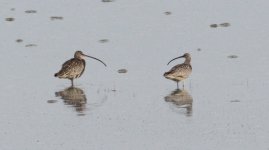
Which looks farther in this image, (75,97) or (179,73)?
(179,73)

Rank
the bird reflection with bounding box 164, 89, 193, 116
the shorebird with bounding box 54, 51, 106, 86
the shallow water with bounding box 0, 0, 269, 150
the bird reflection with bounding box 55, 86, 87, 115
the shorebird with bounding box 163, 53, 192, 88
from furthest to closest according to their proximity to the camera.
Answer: the shorebird with bounding box 54, 51, 106, 86
the shorebird with bounding box 163, 53, 192, 88
the bird reflection with bounding box 55, 86, 87, 115
the bird reflection with bounding box 164, 89, 193, 116
the shallow water with bounding box 0, 0, 269, 150

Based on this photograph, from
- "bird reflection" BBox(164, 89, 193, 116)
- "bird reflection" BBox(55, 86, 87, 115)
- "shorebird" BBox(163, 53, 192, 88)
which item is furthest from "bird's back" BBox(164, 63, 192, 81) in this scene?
"bird reflection" BBox(55, 86, 87, 115)

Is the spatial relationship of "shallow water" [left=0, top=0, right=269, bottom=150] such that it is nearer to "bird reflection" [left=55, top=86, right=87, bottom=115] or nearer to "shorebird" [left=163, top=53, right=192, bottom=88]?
"bird reflection" [left=55, top=86, right=87, bottom=115]

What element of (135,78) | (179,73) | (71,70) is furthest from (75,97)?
(179,73)

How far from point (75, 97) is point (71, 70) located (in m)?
2.60

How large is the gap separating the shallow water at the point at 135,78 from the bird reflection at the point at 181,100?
0.04 metres

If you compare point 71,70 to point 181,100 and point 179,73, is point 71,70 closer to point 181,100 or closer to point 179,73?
point 179,73

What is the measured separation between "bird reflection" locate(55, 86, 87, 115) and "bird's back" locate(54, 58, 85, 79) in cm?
55

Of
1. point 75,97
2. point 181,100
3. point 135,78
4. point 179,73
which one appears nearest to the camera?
point 181,100

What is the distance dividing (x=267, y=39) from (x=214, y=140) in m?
17.0

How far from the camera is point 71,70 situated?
1401 inches

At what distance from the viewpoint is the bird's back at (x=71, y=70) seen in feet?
117

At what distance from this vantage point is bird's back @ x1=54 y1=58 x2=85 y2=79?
→ 3556cm

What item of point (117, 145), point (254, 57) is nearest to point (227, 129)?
point (117, 145)
